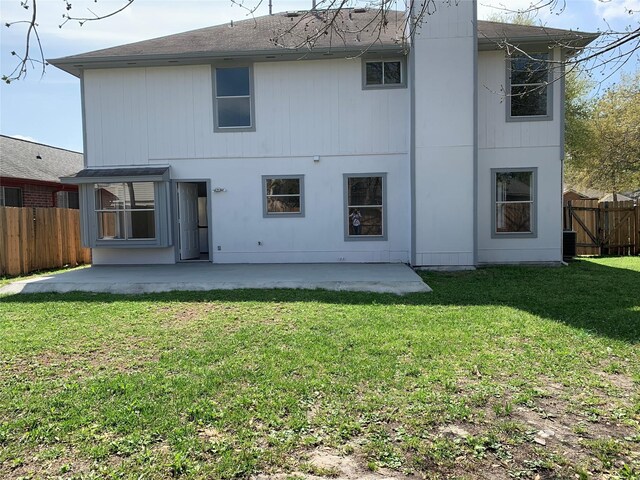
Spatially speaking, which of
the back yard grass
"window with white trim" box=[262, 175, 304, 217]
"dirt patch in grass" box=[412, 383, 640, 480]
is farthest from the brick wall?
"dirt patch in grass" box=[412, 383, 640, 480]

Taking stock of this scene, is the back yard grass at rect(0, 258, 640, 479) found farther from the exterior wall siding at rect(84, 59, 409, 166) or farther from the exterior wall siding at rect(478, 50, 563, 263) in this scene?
the exterior wall siding at rect(84, 59, 409, 166)

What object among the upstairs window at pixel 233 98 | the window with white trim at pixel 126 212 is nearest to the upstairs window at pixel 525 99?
the upstairs window at pixel 233 98

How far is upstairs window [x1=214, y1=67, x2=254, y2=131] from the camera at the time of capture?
11492 millimetres

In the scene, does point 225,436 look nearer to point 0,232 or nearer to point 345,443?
point 345,443

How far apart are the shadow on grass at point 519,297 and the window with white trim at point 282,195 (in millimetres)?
3794

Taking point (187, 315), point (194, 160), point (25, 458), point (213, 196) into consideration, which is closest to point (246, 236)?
point (213, 196)

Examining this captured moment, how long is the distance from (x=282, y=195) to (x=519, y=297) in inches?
249

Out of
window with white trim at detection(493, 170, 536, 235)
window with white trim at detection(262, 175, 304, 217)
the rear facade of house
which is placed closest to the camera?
the rear facade of house

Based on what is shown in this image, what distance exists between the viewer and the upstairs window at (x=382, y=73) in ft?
36.8

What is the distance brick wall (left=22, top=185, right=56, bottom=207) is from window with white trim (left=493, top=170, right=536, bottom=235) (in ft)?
54.9

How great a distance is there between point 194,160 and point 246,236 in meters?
2.38

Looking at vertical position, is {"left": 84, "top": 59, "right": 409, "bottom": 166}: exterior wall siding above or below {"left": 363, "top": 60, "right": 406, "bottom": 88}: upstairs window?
below

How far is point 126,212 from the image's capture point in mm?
11531

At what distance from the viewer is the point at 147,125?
462 inches
